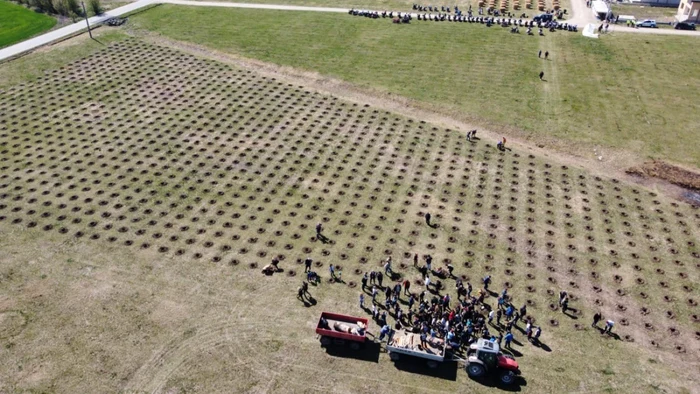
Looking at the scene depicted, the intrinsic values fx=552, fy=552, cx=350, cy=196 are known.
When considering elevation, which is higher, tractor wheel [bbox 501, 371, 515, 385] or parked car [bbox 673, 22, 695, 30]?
parked car [bbox 673, 22, 695, 30]

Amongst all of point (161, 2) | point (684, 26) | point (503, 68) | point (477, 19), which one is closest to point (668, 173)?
point (503, 68)

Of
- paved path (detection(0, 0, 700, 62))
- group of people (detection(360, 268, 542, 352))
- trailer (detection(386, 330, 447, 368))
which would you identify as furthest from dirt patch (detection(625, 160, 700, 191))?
paved path (detection(0, 0, 700, 62))

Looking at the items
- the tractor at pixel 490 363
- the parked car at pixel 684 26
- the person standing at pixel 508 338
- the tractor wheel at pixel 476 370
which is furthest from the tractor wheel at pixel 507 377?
the parked car at pixel 684 26

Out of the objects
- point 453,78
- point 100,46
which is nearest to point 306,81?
point 453,78

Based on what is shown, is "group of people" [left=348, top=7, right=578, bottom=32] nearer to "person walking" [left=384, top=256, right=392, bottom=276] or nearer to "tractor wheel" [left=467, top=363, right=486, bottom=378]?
"person walking" [left=384, top=256, right=392, bottom=276]

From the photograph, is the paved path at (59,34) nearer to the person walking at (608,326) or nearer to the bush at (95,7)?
the bush at (95,7)

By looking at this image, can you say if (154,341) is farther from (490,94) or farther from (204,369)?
(490,94)
